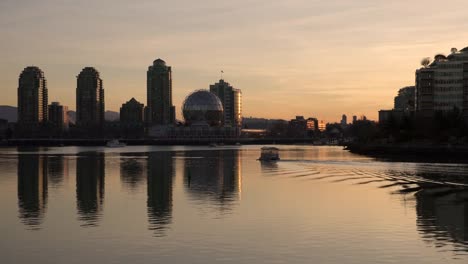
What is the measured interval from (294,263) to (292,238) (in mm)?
6267

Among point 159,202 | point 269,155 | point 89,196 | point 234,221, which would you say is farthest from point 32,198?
point 269,155

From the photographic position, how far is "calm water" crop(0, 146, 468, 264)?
1359 inches

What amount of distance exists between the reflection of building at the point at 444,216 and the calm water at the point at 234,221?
0.06 metres

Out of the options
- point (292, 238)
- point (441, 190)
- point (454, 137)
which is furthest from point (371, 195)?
point (454, 137)

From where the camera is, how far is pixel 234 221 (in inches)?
1779

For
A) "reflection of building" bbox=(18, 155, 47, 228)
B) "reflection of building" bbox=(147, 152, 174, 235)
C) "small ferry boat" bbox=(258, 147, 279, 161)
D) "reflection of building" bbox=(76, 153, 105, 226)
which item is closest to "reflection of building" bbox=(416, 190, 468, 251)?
"reflection of building" bbox=(147, 152, 174, 235)

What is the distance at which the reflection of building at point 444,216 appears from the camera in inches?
1539

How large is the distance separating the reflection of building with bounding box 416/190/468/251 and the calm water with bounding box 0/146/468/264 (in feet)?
0.20

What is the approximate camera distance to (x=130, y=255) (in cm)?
3412

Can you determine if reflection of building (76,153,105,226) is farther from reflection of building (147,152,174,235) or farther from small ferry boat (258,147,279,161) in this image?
small ferry boat (258,147,279,161)

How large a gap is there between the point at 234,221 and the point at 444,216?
46.5 ft

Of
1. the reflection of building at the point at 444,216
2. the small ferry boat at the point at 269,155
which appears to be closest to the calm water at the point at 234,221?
the reflection of building at the point at 444,216

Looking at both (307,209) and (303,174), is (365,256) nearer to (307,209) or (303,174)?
(307,209)

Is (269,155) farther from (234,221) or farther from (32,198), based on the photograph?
(234,221)
